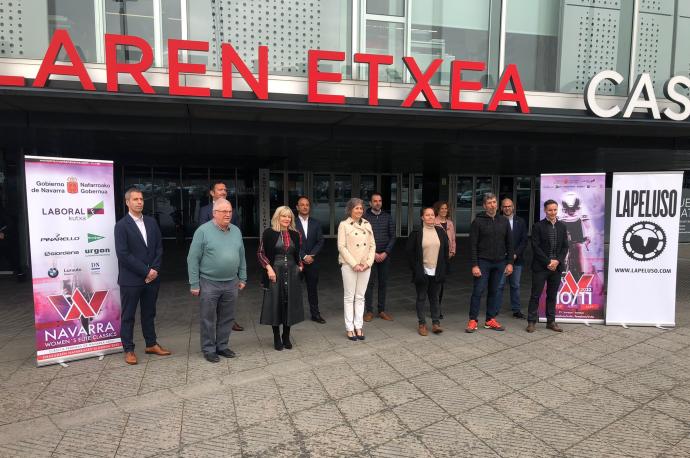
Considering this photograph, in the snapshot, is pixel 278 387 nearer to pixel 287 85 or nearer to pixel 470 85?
pixel 287 85

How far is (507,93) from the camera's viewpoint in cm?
643

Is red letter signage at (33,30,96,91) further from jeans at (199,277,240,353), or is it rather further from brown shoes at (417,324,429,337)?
brown shoes at (417,324,429,337)

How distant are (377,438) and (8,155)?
10885 millimetres

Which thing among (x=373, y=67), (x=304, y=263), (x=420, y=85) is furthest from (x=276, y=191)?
(x=420, y=85)

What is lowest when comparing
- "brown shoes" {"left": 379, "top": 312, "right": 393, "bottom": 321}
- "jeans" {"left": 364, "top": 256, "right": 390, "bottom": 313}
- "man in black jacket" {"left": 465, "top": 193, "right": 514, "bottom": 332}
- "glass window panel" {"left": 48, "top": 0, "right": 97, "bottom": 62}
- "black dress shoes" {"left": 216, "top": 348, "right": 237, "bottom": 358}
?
"brown shoes" {"left": 379, "top": 312, "right": 393, "bottom": 321}

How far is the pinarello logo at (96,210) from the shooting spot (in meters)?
4.81

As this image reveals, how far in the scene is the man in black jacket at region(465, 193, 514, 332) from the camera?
5.77 meters

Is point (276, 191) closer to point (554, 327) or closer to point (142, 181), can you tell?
point (142, 181)

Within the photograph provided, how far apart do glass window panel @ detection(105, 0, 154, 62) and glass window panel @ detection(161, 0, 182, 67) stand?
16cm

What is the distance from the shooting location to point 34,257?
446cm

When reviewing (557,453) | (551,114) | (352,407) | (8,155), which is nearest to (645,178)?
(551,114)

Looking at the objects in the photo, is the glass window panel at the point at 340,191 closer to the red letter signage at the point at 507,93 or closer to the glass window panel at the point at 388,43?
the glass window panel at the point at 388,43

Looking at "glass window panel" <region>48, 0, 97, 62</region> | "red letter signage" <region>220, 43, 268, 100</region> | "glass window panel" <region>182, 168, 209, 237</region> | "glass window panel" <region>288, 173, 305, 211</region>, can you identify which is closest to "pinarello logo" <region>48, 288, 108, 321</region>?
"red letter signage" <region>220, 43, 268, 100</region>

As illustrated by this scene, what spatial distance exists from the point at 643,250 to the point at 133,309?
655 cm
